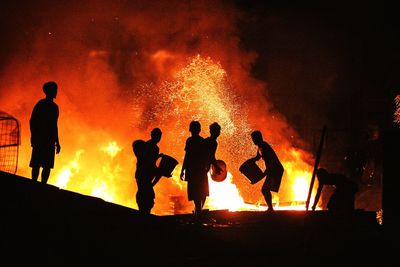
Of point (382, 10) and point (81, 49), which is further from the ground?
point (382, 10)

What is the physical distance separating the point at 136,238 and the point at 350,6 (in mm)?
16513

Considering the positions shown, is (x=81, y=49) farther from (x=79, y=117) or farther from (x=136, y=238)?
(x=136, y=238)

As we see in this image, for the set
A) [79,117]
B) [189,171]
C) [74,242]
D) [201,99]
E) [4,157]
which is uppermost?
[201,99]

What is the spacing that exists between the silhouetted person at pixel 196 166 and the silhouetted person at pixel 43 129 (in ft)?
7.50

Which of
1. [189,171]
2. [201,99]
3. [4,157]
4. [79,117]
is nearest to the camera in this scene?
[189,171]

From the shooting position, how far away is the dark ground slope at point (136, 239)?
7.59 meters

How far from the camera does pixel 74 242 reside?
776 centimetres

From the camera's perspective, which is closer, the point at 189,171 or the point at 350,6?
the point at 189,171

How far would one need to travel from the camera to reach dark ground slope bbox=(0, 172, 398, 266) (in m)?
7.59

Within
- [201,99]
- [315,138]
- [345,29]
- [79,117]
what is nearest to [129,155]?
[79,117]

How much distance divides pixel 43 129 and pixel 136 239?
2492 millimetres

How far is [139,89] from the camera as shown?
818 inches

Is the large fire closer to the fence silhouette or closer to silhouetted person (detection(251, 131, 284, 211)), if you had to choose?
the fence silhouette

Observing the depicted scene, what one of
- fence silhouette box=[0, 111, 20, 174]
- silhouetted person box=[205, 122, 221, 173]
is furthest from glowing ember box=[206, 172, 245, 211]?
silhouetted person box=[205, 122, 221, 173]
